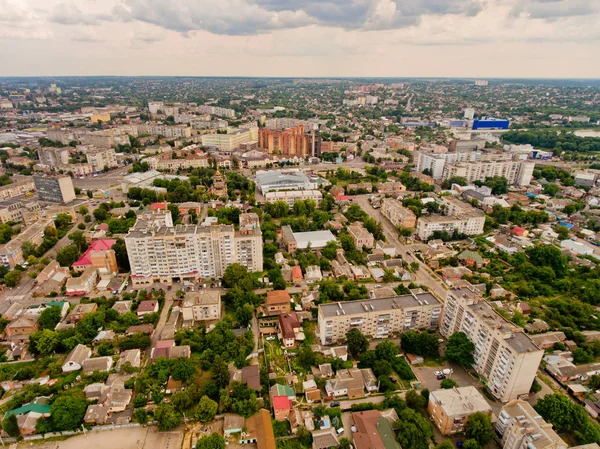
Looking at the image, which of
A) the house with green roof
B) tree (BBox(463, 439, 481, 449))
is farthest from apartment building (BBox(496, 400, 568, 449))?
the house with green roof

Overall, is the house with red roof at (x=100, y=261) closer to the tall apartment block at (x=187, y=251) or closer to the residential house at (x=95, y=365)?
the tall apartment block at (x=187, y=251)

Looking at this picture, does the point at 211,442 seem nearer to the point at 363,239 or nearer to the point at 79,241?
the point at 363,239

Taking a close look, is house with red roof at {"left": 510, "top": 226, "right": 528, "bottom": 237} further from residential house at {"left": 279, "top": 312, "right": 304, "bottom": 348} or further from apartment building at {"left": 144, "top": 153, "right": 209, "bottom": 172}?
apartment building at {"left": 144, "top": 153, "right": 209, "bottom": 172}

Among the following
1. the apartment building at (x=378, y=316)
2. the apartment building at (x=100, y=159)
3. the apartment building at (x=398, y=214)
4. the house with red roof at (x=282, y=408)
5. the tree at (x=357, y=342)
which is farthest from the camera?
the apartment building at (x=100, y=159)

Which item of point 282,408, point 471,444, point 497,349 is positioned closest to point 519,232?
point 497,349

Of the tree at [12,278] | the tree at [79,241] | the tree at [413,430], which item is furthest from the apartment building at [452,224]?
→ the tree at [12,278]

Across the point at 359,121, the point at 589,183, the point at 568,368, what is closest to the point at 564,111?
the point at 359,121
